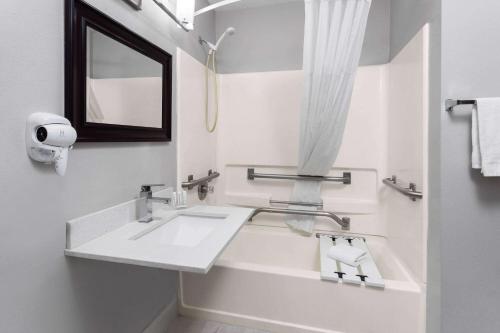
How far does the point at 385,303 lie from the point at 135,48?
186 cm

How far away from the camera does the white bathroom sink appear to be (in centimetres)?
84

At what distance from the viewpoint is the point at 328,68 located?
158cm

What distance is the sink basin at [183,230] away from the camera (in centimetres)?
113

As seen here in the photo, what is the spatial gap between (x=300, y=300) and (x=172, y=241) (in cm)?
85

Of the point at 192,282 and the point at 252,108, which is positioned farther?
the point at 252,108

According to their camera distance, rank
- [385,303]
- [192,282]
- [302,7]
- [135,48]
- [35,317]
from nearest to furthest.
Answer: [35,317] < [135,48] < [385,303] < [192,282] < [302,7]

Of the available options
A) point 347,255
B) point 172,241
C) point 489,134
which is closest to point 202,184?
point 172,241

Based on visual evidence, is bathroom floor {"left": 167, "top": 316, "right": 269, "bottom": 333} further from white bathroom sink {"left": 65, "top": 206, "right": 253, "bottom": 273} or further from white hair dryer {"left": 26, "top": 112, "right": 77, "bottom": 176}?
white hair dryer {"left": 26, "top": 112, "right": 77, "bottom": 176}

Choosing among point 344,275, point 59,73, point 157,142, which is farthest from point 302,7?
point 344,275

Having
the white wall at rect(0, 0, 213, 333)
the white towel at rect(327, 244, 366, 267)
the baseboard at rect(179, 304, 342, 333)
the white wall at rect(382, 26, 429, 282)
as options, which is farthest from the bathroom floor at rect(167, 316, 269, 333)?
the white wall at rect(382, 26, 429, 282)

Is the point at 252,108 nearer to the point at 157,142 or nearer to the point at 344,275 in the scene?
the point at 157,142

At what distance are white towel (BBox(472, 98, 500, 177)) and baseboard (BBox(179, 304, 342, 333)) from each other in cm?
117

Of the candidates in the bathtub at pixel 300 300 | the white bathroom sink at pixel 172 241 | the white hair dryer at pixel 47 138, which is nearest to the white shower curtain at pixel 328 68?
the white bathroom sink at pixel 172 241

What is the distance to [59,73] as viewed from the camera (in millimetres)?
902
